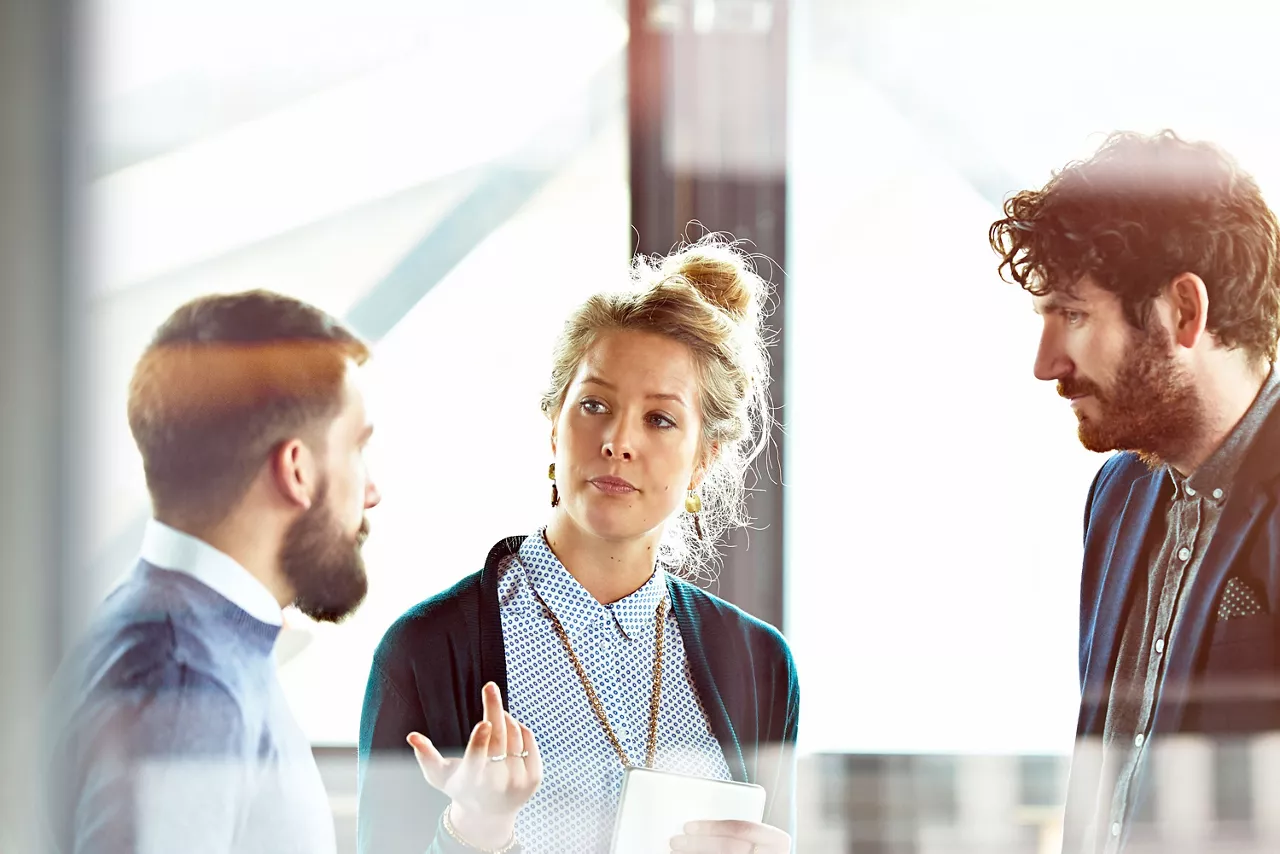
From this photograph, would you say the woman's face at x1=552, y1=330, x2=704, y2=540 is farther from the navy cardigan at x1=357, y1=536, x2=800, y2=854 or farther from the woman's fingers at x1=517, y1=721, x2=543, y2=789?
the woman's fingers at x1=517, y1=721, x2=543, y2=789

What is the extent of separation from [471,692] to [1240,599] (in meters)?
0.67

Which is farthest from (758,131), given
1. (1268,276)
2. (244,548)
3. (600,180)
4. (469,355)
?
(244,548)

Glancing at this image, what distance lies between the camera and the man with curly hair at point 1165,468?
1048 millimetres

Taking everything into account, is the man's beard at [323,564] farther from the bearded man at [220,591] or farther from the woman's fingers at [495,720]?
the woman's fingers at [495,720]

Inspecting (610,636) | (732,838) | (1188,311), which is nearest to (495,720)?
(610,636)

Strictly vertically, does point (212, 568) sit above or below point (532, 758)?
above

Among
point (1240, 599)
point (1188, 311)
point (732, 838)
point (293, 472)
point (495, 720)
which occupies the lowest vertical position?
point (732, 838)

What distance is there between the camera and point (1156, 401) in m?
1.06

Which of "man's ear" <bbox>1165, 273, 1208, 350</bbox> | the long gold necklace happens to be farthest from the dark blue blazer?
the long gold necklace

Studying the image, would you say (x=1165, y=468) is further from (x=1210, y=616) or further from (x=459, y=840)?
(x=459, y=840)

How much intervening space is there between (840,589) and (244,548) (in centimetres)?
53

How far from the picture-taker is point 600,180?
1115 millimetres

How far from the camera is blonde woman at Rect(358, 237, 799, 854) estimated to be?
1020mm

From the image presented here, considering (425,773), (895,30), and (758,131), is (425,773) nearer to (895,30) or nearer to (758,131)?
(758,131)
